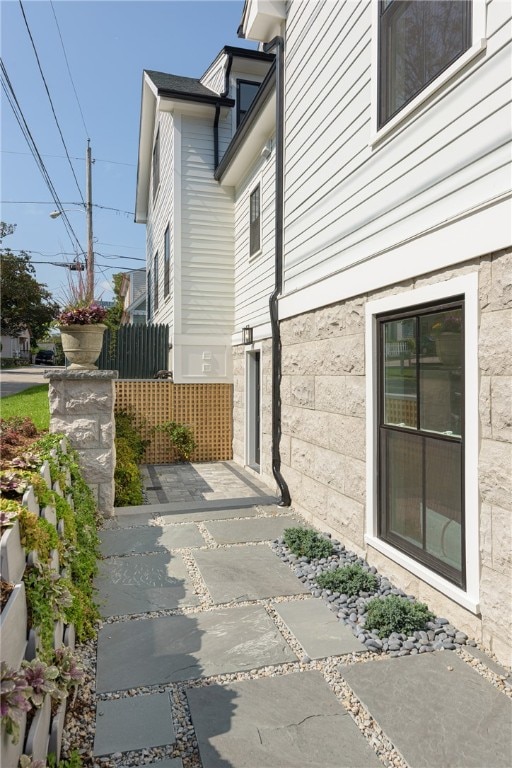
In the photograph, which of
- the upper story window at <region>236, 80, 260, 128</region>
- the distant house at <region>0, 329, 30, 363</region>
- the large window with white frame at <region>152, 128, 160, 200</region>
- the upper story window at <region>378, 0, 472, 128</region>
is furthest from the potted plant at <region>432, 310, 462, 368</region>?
the distant house at <region>0, 329, 30, 363</region>

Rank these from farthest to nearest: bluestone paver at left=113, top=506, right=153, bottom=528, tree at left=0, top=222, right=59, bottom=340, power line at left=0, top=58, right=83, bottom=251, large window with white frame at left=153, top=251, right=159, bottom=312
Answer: tree at left=0, top=222, right=59, bottom=340 → large window with white frame at left=153, top=251, right=159, bottom=312 → power line at left=0, top=58, right=83, bottom=251 → bluestone paver at left=113, top=506, right=153, bottom=528

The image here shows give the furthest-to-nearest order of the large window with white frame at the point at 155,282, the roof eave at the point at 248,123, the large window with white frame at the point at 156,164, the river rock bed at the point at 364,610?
the large window with white frame at the point at 155,282 < the large window with white frame at the point at 156,164 < the roof eave at the point at 248,123 < the river rock bed at the point at 364,610

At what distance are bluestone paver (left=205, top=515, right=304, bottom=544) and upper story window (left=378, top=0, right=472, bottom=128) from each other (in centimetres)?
369

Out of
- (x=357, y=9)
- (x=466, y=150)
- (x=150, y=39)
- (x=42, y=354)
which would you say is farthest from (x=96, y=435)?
(x=42, y=354)

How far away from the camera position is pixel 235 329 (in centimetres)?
898

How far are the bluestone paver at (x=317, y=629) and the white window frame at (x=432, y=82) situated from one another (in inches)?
132

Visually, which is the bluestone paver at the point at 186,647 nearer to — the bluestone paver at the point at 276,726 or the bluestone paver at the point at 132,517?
the bluestone paver at the point at 276,726

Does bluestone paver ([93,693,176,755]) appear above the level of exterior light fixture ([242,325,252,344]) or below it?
below

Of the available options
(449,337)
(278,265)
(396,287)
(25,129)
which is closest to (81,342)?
(278,265)

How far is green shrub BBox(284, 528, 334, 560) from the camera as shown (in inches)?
158

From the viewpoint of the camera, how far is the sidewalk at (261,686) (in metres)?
1.94

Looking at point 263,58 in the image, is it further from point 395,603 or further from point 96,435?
point 395,603

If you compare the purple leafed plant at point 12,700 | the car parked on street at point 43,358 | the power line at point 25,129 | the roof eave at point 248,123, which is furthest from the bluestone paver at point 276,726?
the car parked on street at point 43,358

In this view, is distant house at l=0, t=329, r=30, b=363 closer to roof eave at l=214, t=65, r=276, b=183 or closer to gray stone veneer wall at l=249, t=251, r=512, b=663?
roof eave at l=214, t=65, r=276, b=183
